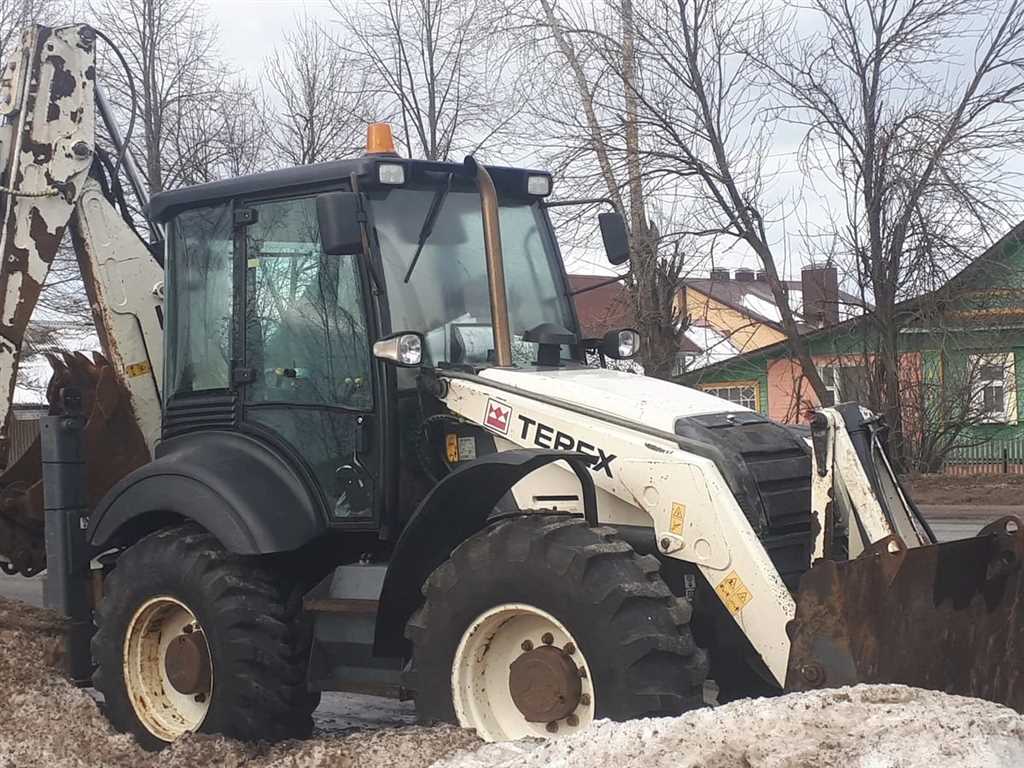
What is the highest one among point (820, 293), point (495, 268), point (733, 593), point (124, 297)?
point (820, 293)

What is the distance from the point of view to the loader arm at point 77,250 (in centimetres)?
709

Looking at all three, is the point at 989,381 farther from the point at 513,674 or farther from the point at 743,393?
the point at 513,674

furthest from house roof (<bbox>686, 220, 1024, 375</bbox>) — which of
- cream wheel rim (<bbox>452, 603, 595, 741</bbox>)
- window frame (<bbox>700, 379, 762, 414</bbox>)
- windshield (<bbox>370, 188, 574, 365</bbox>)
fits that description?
cream wheel rim (<bbox>452, 603, 595, 741</bbox>)

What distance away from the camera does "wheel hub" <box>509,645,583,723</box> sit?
4617 millimetres

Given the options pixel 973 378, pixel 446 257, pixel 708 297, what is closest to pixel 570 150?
pixel 708 297

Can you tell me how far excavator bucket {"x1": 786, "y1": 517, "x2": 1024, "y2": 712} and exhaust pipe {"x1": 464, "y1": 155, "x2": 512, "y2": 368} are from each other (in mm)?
1908

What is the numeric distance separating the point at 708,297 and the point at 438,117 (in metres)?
6.35

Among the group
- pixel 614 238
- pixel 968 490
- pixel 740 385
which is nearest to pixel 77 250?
pixel 614 238

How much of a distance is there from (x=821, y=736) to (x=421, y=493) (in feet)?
7.90

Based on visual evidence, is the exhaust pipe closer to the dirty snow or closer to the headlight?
the headlight

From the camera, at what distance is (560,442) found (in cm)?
526

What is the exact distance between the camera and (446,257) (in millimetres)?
5844

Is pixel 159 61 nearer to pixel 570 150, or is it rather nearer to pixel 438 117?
pixel 438 117

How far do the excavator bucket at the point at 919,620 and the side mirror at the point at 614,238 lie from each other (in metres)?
2.49
